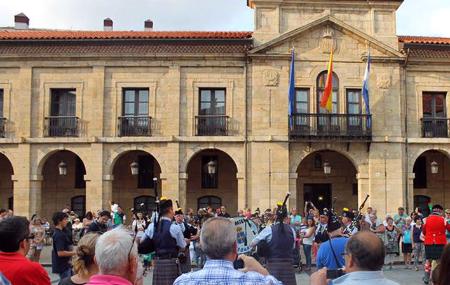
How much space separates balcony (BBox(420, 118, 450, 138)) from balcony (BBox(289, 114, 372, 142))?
9.50 ft

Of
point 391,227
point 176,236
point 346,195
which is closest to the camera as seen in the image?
point 176,236

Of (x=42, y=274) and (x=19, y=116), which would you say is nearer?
(x=42, y=274)

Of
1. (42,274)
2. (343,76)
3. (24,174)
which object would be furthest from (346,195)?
(42,274)

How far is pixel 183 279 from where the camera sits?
4.01 m

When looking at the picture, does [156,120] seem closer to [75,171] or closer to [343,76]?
[75,171]

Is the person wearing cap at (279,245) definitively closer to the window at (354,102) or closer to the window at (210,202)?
the window at (354,102)

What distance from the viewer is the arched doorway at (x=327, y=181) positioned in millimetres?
28156

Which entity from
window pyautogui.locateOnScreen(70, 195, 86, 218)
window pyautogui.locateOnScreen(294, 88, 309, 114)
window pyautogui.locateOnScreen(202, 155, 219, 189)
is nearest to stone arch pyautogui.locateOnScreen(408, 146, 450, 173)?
window pyautogui.locateOnScreen(294, 88, 309, 114)

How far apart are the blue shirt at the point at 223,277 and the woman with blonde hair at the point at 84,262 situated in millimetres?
956

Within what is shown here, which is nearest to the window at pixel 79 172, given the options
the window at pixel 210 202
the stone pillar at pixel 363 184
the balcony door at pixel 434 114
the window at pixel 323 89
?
the window at pixel 210 202

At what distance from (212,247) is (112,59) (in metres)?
23.4

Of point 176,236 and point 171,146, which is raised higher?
point 171,146

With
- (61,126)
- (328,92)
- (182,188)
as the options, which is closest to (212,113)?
(182,188)

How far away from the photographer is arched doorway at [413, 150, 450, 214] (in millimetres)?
28548
